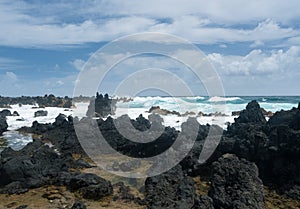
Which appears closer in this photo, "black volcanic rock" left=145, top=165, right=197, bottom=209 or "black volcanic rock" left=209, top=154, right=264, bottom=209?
"black volcanic rock" left=209, top=154, right=264, bottom=209

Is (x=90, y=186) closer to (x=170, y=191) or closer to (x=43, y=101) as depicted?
(x=170, y=191)

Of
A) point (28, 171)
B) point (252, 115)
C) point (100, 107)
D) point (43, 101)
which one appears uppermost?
point (43, 101)

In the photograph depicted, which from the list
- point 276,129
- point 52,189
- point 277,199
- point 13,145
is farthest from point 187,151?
point 13,145

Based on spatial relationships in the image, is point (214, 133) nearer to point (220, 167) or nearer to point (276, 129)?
point (276, 129)

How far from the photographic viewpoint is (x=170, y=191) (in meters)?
12.7

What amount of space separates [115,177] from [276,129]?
7907 millimetres

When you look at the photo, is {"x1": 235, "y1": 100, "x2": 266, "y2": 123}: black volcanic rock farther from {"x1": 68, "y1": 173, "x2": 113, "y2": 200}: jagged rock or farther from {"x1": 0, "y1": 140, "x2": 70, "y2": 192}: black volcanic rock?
{"x1": 68, "y1": 173, "x2": 113, "y2": 200}: jagged rock

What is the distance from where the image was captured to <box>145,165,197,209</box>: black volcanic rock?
1165cm

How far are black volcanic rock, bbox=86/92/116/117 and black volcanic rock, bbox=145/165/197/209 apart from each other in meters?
34.6

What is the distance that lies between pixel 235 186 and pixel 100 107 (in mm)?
38989

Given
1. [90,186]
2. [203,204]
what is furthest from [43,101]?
[203,204]

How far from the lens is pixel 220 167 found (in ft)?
43.0

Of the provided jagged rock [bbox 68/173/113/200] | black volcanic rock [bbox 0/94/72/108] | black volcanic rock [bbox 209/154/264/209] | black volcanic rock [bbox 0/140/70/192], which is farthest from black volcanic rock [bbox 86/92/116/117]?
black volcanic rock [bbox 209/154/264/209]

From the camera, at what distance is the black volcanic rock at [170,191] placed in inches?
459
